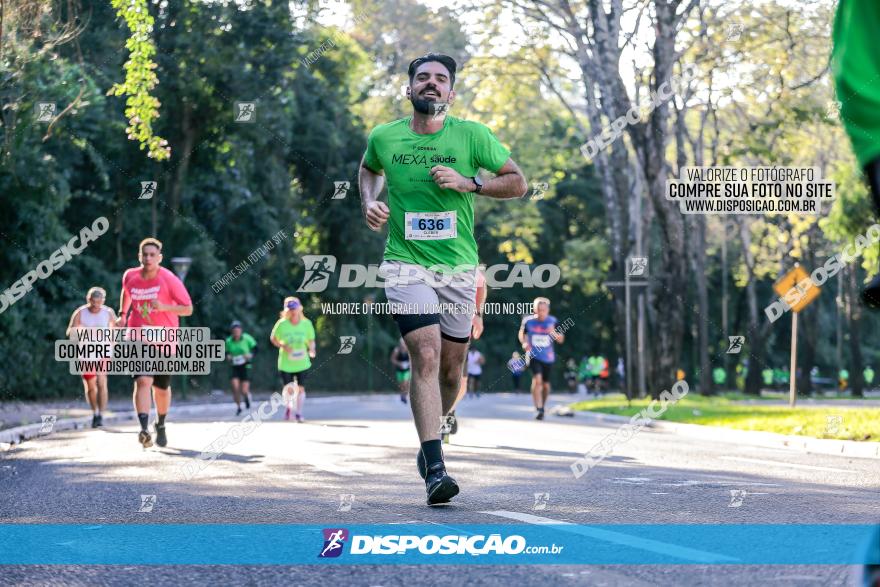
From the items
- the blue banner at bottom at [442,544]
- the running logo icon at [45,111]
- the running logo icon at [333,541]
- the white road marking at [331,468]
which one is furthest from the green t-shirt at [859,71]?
the running logo icon at [45,111]

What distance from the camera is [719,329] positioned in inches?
2608

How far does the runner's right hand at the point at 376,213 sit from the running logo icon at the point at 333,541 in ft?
5.98

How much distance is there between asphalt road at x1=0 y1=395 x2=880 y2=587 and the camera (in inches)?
184

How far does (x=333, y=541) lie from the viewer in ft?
17.9

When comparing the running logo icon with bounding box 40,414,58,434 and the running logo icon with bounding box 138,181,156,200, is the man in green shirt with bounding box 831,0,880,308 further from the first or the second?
the running logo icon with bounding box 138,181,156,200

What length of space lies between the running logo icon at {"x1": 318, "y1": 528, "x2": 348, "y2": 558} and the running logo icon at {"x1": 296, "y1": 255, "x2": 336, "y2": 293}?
128 ft

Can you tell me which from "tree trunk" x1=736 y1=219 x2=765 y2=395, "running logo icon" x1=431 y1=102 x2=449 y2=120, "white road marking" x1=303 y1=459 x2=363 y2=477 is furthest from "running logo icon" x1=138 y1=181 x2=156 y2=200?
"running logo icon" x1=431 y1=102 x2=449 y2=120

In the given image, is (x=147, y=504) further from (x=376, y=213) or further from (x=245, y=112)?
(x=245, y=112)

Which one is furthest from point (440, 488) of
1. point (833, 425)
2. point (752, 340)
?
point (752, 340)

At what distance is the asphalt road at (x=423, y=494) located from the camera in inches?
184

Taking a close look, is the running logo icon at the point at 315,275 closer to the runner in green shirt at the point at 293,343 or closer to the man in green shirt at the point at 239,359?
the man in green shirt at the point at 239,359

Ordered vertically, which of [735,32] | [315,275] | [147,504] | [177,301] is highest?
[735,32]

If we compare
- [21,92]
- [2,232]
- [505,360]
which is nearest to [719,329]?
[505,360]

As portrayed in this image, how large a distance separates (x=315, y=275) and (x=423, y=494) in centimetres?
3755
